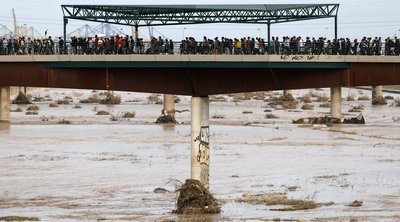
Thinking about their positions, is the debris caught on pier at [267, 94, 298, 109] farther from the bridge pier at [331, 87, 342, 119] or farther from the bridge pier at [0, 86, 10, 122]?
the bridge pier at [0, 86, 10, 122]

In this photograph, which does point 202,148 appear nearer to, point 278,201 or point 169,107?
point 278,201

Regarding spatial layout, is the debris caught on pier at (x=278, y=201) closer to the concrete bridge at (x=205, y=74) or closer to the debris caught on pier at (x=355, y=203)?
the debris caught on pier at (x=355, y=203)

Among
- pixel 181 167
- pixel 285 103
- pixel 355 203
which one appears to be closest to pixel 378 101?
pixel 285 103

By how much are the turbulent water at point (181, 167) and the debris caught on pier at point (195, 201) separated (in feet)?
1.68

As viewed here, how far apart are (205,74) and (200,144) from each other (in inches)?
123

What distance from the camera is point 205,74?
137 ft

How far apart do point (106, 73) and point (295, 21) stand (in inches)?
912

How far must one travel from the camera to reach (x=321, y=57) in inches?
1612

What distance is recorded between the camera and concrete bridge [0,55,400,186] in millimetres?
40812

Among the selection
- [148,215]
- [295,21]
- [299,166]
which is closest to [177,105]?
[295,21]

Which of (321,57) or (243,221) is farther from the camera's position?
(321,57)

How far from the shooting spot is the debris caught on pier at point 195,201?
1348 inches

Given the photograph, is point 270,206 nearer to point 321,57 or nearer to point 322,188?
point 322,188

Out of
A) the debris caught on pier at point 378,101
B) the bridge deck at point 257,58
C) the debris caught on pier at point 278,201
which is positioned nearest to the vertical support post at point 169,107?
the debris caught on pier at point 378,101
